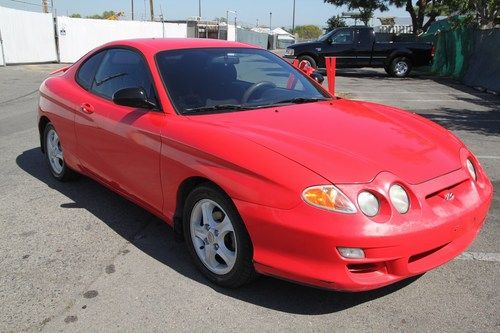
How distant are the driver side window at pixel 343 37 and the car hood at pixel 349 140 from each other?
1818cm

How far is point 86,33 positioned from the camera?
26.7m

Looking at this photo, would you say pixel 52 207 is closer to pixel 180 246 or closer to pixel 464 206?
pixel 180 246

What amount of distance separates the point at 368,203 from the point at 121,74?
2561 millimetres

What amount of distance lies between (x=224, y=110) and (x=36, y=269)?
1.73 meters

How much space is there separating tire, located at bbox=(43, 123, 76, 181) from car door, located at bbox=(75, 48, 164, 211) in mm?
710

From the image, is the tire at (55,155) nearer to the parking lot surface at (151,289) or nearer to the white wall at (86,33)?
the parking lot surface at (151,289)

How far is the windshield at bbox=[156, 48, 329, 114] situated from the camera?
145 inches

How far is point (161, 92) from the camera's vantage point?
11.9 ft

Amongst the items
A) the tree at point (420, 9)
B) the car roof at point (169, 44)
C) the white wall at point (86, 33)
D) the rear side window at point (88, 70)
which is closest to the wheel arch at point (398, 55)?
the tree at point (420, 9)

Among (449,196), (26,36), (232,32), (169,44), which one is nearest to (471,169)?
(449,196)

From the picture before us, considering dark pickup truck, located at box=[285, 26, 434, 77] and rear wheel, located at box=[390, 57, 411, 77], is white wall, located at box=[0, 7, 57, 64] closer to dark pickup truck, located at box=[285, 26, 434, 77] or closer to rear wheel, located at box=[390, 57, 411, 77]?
dark pickup truck, located at box=[285, 26, 434, 77]

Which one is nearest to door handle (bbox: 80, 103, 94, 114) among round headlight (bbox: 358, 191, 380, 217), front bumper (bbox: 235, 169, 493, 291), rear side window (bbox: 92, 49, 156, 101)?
rear side window (bbox: 92, 49, 156, 101)

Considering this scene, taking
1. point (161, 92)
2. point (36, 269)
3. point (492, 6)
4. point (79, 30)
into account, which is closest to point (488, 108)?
point (492, 6)

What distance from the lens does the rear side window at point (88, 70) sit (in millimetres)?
4645
